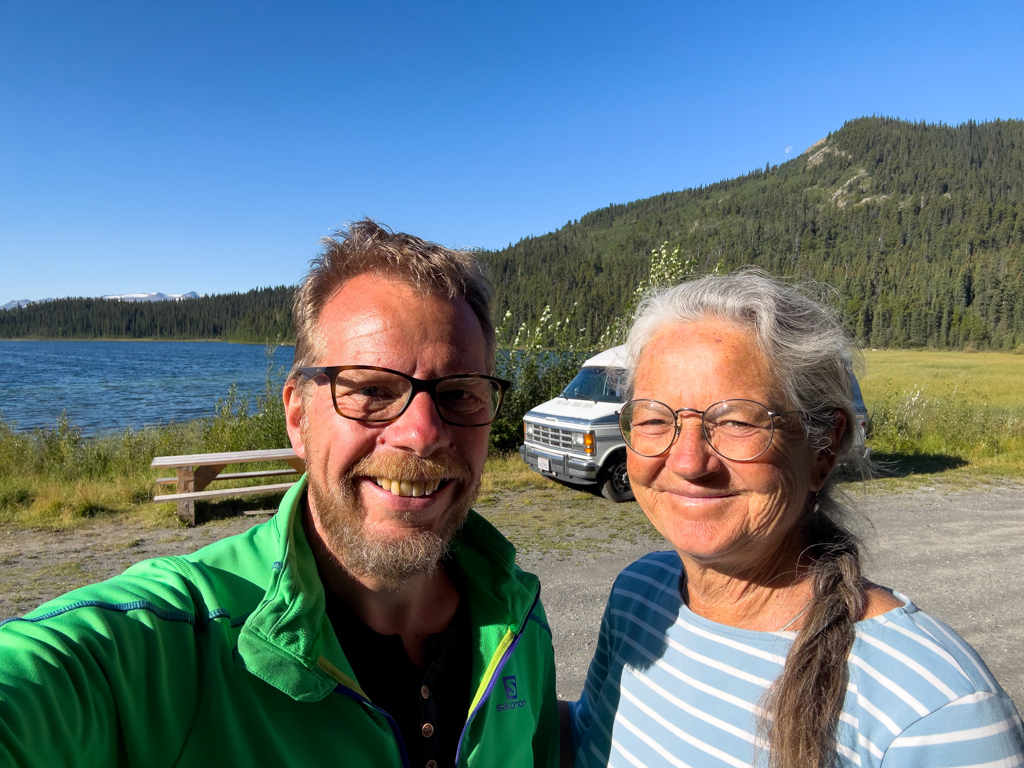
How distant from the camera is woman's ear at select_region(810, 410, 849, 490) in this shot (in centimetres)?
162

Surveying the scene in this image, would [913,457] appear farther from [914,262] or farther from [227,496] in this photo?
[914,262]

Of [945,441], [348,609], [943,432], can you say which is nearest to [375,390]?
[348,609]

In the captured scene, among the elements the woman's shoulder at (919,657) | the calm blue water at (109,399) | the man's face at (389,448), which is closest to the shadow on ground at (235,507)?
the calm blue water at (109,399)

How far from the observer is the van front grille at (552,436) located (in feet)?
30.2

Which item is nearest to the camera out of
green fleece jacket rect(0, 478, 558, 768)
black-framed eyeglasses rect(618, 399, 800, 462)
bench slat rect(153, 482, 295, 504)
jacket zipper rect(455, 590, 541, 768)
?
green fleece jacket rect(0, 478, 558, 768)

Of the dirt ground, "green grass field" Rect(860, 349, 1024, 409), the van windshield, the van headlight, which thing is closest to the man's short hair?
the dirt ground

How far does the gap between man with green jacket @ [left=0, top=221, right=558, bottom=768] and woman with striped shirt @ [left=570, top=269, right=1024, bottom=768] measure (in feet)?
1.27

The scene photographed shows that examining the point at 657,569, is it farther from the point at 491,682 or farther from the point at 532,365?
the point at 532,365

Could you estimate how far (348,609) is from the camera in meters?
1.52

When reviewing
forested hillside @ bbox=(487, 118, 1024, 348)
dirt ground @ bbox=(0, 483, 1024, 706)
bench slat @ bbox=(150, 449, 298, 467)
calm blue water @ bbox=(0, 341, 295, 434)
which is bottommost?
calm blue water @ bbox=(0, 341, 295, 434)

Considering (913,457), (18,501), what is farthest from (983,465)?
(18,501)

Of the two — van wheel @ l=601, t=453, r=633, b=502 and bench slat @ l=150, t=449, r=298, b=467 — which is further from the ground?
bench slat @ l=150, t=449, r=298, b=467

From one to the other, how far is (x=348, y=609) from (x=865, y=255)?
148150 mm

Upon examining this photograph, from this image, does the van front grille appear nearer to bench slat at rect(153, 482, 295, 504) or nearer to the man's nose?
bench slat at rect(153, 482, 295, 504)
